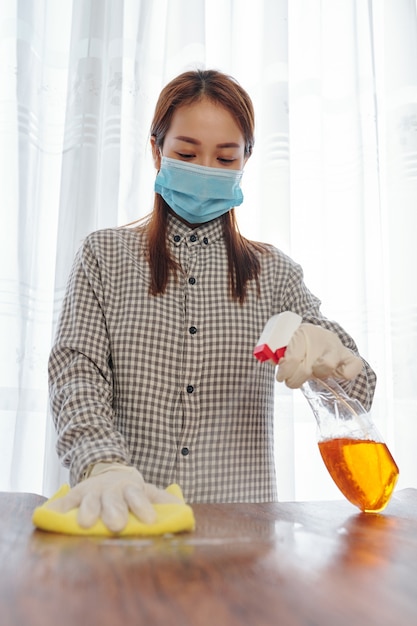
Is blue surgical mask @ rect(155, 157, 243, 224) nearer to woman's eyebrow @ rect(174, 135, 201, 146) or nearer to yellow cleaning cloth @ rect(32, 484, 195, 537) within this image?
woman's eyebrow @ rect(174, 135, 201, 146)

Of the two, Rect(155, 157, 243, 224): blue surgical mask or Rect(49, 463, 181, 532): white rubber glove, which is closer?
Rect(49, 463, 181, 532): white rubber glove

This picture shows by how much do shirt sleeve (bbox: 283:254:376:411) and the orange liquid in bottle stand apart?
204mm

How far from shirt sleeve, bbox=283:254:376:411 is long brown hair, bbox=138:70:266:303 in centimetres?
7

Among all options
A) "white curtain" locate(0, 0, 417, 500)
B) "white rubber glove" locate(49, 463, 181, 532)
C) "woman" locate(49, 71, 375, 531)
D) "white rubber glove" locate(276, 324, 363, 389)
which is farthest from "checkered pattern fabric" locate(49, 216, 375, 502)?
"white curtain" locate(0, 0, 417, 500)

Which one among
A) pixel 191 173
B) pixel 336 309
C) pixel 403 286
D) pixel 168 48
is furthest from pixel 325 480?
pixel 168 48

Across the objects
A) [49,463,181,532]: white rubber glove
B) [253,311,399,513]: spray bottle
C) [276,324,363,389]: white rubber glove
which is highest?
[276,324,363,389]: white rubber glove

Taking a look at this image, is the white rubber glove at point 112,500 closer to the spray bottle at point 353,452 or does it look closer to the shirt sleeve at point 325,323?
the spray bottle at point 353,452

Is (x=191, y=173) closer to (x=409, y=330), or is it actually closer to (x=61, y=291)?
(x=61, y=291)

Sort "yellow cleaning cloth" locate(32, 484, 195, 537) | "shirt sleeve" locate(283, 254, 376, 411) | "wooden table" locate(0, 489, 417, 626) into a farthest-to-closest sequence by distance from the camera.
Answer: "shirt sleeve" locate(283, 254, 376, 411) < "yellow cleaning cloth" locate(32, 484, 195, 537) < "wooden table" locate(0, 489, 417, 626)

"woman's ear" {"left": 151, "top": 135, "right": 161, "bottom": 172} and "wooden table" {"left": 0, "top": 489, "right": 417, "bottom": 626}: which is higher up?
"woman's ear" {"left": 151, "top": 135, "right": 161, "bottom": 172}

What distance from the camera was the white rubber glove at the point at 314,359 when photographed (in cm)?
86

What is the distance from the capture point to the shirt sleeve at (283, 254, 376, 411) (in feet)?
3.49

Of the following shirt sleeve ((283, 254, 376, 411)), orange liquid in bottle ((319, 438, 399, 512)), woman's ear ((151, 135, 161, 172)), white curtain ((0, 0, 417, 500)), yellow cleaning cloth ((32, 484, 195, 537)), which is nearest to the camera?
yellow cleaning cloth ((32, 484, 195, 537))

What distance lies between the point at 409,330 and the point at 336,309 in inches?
7.9
